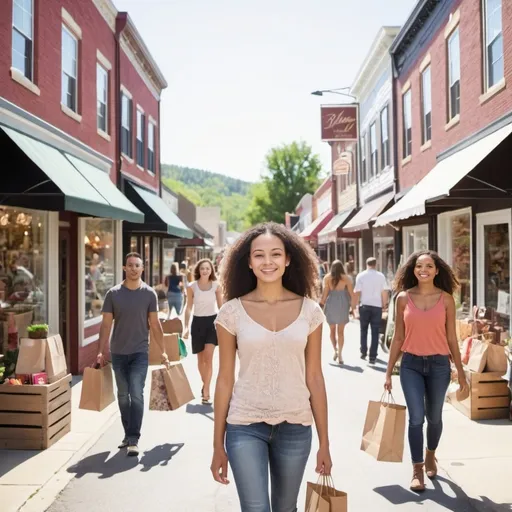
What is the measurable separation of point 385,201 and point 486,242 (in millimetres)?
7316

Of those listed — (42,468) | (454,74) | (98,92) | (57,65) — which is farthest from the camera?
(98,92)

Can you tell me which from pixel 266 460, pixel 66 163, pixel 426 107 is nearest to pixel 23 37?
pixel 66 163

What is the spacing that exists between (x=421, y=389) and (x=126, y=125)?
12.7 meters

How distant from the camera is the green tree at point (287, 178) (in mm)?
67562

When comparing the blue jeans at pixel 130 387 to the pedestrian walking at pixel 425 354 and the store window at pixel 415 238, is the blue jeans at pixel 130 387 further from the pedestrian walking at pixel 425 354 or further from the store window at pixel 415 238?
the store window at pixel 415 238

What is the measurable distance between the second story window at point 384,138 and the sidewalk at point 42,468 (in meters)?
14.1

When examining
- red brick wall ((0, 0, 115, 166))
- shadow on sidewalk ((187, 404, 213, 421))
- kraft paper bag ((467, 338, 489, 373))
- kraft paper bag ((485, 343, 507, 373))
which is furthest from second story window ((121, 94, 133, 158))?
kraft paper bag ((485, 343, 507, 373))

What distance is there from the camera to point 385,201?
1836 cm

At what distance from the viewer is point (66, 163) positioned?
966 cm

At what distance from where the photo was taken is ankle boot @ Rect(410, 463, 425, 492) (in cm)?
511

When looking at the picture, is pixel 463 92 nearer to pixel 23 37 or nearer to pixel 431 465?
pixel 23 37

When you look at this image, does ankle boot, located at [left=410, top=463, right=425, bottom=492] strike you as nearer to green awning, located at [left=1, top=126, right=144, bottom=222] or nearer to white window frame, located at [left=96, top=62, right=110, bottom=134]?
green awning, located at [left=1, top=126, right=144, bottom=222]

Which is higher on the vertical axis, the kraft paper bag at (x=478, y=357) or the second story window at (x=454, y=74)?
the second story window at (x=454, y=74)

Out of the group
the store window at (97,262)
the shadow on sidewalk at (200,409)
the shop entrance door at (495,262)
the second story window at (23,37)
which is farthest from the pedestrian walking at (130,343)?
the shop entrance door at (495,262)
